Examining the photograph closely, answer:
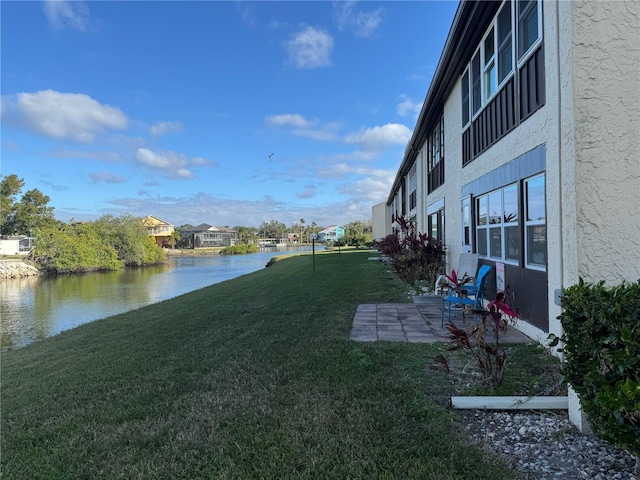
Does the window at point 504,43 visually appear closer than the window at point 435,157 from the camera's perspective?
Yes

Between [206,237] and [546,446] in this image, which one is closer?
[546,446]

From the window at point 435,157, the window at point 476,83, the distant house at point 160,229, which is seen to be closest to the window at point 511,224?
the window at point 476,83

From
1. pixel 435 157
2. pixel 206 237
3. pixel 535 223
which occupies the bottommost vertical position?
pixel 535 223

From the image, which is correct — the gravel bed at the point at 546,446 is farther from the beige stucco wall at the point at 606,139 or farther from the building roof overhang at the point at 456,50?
the building roof overhang at the point at 456,50

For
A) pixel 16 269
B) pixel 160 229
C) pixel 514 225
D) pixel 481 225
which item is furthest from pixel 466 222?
pixel 160 229

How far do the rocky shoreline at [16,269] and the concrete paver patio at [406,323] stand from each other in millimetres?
38762

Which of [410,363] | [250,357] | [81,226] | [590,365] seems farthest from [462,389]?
[81,226]

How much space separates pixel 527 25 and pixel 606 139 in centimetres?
326

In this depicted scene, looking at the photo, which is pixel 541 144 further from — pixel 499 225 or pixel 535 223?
pixel 499 225

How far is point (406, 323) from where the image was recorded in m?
5.91

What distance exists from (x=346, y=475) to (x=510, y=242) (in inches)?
184

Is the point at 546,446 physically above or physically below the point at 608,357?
below

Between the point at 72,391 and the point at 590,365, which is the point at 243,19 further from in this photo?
the point at 590,365

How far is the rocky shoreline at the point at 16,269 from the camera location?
3396 cm
